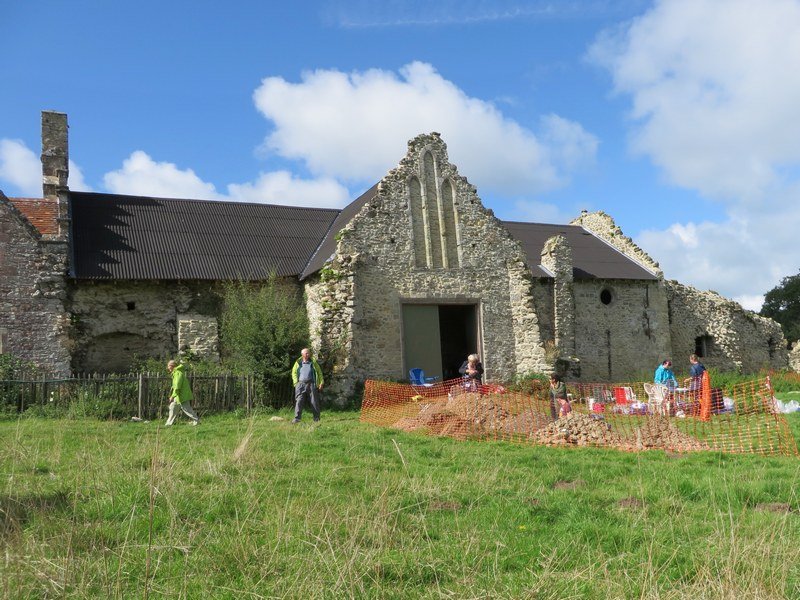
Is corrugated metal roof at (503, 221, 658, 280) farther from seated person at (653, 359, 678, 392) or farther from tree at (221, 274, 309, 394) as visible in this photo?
tree at (221, 274, 309, 394)

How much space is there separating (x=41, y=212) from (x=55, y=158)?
5.90 ft

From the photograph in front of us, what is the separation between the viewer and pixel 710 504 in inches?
246

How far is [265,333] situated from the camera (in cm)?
1573

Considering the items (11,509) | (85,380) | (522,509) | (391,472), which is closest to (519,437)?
(391,472)

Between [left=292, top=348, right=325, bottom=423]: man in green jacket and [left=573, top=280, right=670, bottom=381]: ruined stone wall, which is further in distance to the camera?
[left=573, top=280, right=670, bottom=381]: ruined stone wall

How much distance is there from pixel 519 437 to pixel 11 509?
296 inches

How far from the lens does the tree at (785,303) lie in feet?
177

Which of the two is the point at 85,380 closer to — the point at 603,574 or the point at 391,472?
the point at 391,472

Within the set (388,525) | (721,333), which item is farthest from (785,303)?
(388,525)

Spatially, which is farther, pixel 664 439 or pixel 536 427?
pixel 536 427

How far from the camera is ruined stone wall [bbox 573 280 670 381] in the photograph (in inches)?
867

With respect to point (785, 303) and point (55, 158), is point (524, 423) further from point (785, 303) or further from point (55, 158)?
point (785, 303)

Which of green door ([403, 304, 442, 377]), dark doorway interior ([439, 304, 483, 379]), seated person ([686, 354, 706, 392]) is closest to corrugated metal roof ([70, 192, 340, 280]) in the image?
green door ([403, 304, 442, 377])

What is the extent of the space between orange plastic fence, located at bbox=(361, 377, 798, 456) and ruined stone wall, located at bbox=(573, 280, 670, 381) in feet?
20.9
